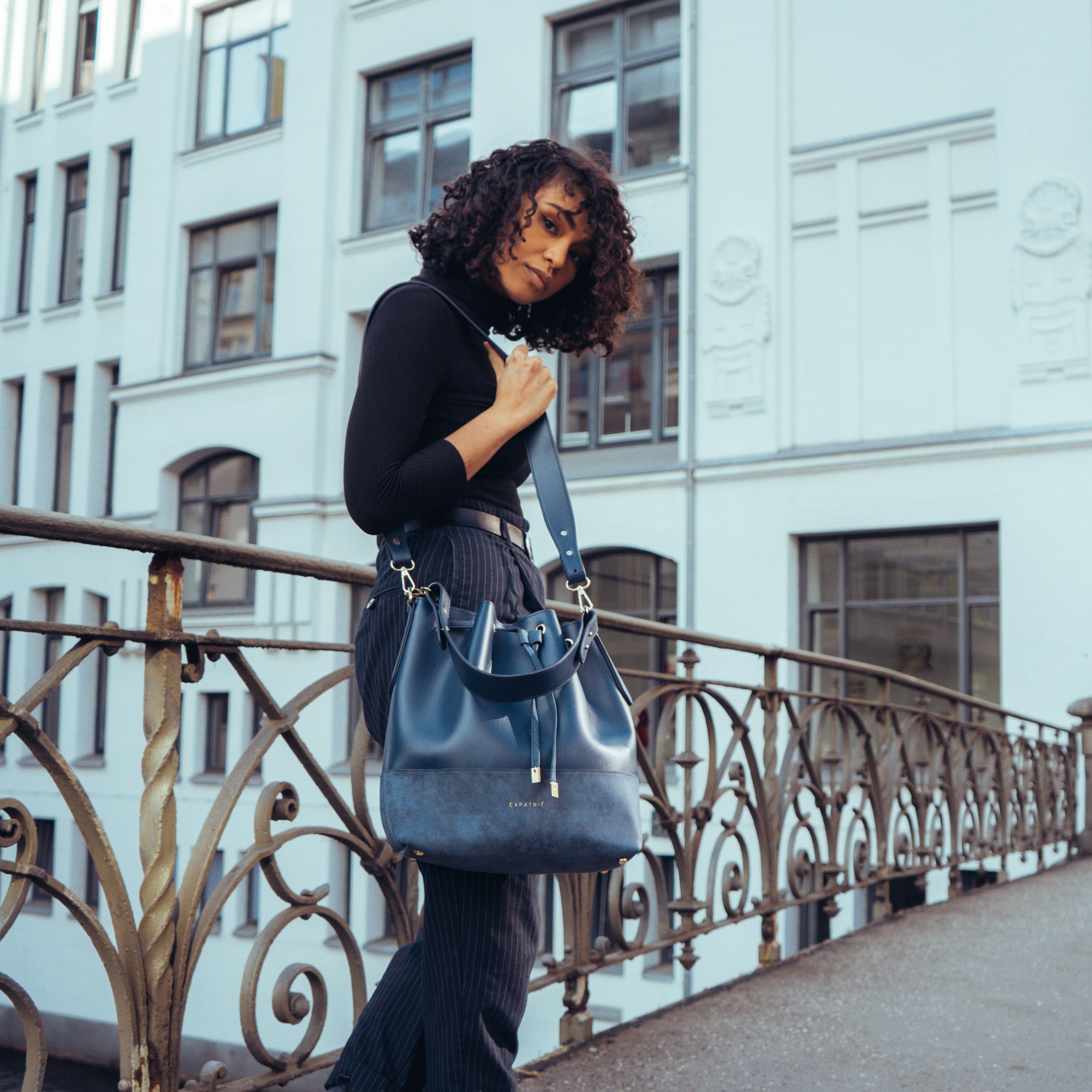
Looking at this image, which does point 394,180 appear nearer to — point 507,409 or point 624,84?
point 624,84

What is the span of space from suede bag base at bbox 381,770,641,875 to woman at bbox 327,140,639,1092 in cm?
17

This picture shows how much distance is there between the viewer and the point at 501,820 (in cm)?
142

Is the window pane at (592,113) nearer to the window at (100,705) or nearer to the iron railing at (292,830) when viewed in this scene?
the window at (100,705)

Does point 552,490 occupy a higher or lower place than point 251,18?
lower

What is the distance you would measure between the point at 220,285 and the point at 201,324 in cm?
67

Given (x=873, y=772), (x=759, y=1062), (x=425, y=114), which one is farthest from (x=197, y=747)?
(x=759, y=1062)

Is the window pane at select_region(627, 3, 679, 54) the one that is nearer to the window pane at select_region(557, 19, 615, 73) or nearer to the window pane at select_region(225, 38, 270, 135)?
the window pane at select_region(557, 19, 615, 73)

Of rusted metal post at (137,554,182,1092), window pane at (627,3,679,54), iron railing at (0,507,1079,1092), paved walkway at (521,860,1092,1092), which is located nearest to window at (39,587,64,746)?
window pane at (627,3,679,54)

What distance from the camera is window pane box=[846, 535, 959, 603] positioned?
1271 cm

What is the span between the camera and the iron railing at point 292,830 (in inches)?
76.5

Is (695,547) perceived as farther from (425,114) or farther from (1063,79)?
(425,114)

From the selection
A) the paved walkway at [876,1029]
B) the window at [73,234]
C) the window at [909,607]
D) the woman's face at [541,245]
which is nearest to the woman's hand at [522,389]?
the woman's face at [541,245]

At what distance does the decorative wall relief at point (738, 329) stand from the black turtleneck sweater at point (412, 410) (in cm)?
1232

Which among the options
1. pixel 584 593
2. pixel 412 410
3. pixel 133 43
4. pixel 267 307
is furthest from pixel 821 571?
pixel 133 43
